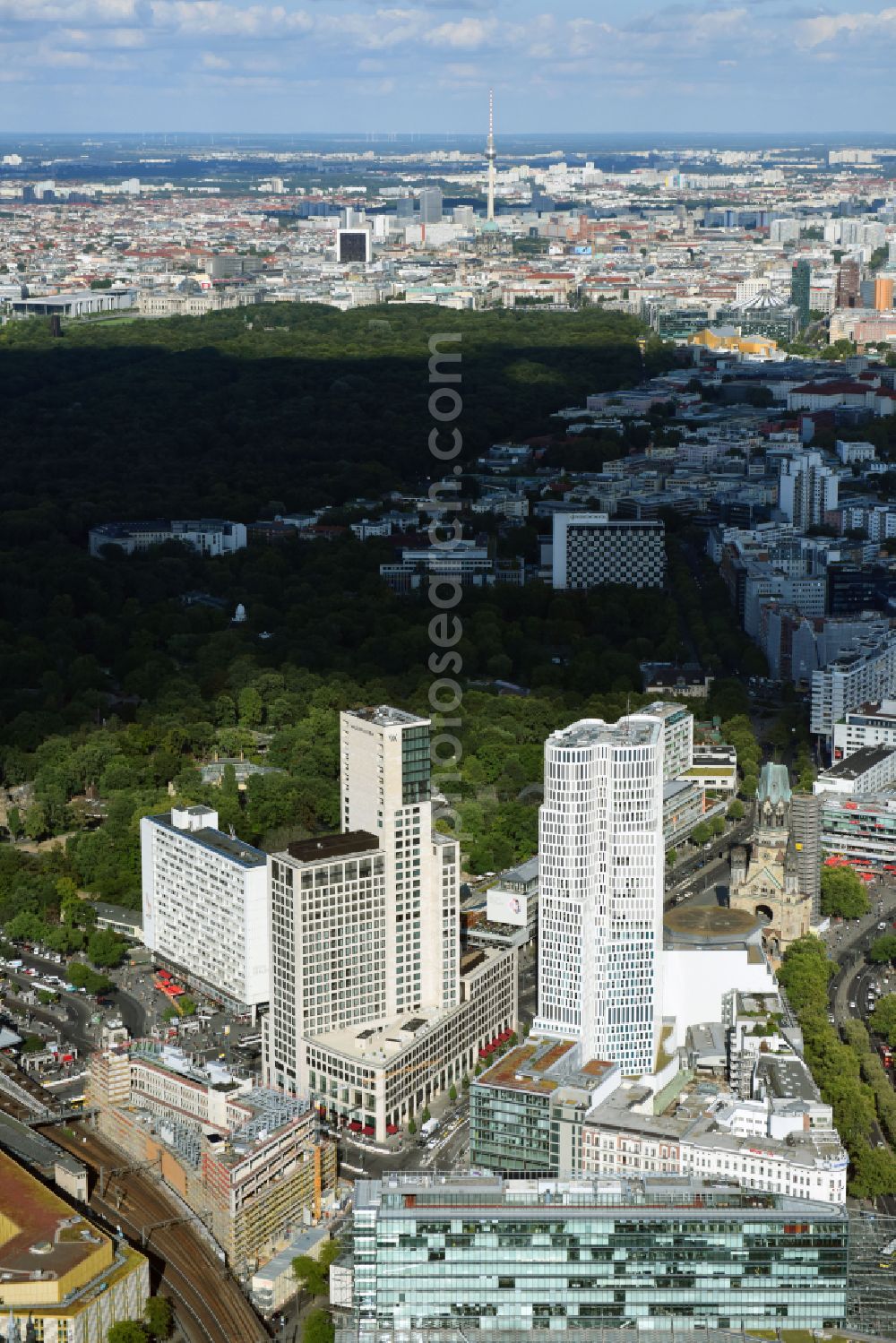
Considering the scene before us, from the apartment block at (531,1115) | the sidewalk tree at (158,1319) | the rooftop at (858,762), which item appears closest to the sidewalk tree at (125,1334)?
the sidewalk tree at (158,1319)

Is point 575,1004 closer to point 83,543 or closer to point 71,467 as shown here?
point 83,543

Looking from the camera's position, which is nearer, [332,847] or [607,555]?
[332,847]

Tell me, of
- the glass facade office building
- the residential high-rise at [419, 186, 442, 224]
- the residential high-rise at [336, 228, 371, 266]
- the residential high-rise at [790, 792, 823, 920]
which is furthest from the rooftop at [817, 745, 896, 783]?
the residential high-rise at [419, 186, 442, 224]

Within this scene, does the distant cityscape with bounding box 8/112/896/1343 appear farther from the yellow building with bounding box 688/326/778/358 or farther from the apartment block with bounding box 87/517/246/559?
the yellow building with bounding box 688/326/778/358

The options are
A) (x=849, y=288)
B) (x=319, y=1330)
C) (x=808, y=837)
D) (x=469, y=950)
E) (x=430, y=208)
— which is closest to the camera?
(x=319, y=1330)

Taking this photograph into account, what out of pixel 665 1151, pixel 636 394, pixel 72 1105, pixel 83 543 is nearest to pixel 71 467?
pixel 83 543

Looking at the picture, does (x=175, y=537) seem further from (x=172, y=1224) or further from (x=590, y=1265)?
(x=590, y=1265)

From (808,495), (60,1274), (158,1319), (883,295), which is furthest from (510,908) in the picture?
(883,295)
